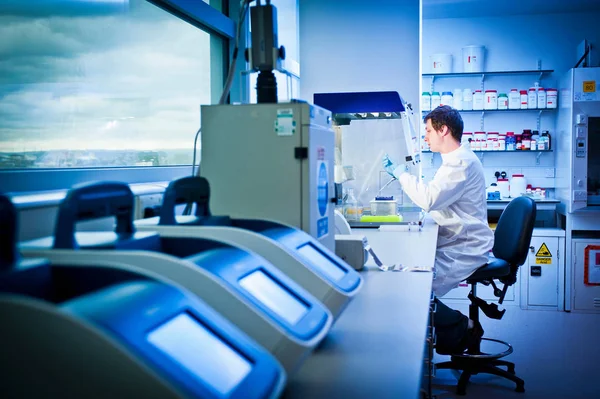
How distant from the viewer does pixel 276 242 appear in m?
1.30

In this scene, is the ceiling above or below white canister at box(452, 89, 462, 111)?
above

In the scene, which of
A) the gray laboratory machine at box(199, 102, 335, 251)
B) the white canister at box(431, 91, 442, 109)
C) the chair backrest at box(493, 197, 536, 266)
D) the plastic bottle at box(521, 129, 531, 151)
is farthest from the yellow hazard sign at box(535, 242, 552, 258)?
the gray laboratory machine at box(199, 102, 335, 251)

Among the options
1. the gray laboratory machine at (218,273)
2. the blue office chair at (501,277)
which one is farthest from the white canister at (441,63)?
the gray laboratory machine at (218,273)

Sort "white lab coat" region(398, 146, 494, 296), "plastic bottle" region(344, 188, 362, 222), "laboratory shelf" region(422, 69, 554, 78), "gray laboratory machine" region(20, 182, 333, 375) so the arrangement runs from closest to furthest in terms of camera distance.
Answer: "gray laboratory machine" region(20, 182, 333, 375), "white lab coat" region(398, 146, 494, 296), "plastic bottle" region(344, 188, 362, 222), "laboratory shelf" region(422, 69, 554, 78)

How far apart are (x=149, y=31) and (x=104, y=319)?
2226 mm

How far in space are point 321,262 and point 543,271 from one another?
14.6ft

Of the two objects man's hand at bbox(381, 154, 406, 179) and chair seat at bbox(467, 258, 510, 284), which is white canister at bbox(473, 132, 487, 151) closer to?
man's hand at bbox(381, 154, 406, 179)

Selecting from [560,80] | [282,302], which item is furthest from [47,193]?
[560,80]

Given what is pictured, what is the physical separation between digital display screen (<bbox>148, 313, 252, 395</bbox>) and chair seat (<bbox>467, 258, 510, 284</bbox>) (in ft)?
9.42

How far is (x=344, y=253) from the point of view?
228cm

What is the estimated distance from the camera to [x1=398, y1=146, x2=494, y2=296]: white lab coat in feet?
11.1

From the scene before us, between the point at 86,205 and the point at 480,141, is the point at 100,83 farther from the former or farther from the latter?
the point at 480,141

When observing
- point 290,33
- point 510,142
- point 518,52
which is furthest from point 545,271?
point 290,33

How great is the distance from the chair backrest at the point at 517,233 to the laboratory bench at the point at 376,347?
148cm
